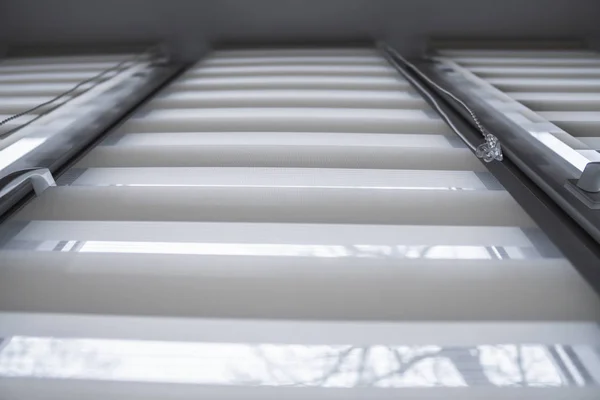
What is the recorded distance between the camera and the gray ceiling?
2.45 m

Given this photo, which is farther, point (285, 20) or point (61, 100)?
point (285, 20)

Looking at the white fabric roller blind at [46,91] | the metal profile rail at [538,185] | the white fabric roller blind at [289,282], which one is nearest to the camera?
the white fabric roller blind at [289,282]

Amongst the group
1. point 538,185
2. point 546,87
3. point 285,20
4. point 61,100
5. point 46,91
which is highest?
point 285,20

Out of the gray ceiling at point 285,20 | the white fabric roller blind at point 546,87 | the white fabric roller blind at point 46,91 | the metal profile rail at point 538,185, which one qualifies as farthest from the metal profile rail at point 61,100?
the white fabric roller blind at point 546,87

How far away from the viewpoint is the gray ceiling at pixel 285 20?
2.45 meters

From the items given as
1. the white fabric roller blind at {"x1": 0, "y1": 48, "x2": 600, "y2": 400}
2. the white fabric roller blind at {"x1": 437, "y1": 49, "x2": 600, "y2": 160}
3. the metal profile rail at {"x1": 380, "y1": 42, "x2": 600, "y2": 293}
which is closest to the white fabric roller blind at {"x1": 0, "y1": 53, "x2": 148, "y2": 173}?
the white fabric roller blind at {"x1": 0, "y1": 48, "x2": 600, "y2": 400}

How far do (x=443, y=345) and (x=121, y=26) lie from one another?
264cm

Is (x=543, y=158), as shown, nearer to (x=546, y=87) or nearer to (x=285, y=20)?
(x=546, y=87)

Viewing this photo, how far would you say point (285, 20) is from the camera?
253cm

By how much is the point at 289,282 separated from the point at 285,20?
218 centimetres

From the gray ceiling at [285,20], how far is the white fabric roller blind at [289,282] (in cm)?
161

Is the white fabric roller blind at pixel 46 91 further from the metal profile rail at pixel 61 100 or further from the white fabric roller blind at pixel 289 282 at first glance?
the white fabric roller blind at pixel 289 282

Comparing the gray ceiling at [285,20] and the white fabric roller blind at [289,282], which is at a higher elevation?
the gray ceiling at [285,20]

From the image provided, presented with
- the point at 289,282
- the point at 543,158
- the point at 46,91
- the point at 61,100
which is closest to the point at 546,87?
the point at 543,158
